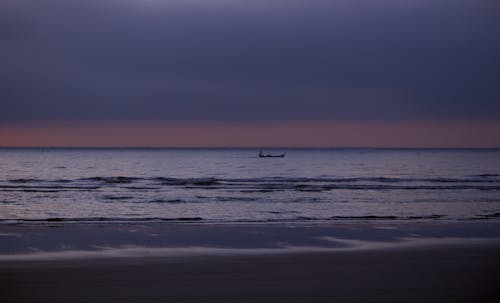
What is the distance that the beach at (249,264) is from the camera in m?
8.03

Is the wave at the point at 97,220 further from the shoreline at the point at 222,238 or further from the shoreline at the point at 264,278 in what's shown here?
the shoreline at the point at 264,278

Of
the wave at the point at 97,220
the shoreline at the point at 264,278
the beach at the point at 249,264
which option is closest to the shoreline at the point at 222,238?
the beach at the point at 249,264

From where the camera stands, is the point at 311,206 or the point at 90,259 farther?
the point at 311,206

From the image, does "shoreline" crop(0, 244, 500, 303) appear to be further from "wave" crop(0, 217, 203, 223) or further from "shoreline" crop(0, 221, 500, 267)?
"wave" crop(0, 217, 203, 223)

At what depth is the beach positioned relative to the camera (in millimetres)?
8031

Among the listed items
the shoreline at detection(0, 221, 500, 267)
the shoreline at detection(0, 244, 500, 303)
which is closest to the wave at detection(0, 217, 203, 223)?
the shoreline at detection(0, 221, 500, 267)

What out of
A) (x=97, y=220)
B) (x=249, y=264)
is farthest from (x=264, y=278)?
(x=97, y=220)

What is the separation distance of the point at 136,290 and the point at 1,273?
295 cm

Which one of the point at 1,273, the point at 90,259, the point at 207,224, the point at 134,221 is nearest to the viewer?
the point at 1,273

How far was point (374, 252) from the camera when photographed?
1204 cm

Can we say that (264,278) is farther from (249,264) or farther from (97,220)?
(97,220)

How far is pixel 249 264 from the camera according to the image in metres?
10.5

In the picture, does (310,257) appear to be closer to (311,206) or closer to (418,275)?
(418,275)

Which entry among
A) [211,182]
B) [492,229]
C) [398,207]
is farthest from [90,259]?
[211,182]
